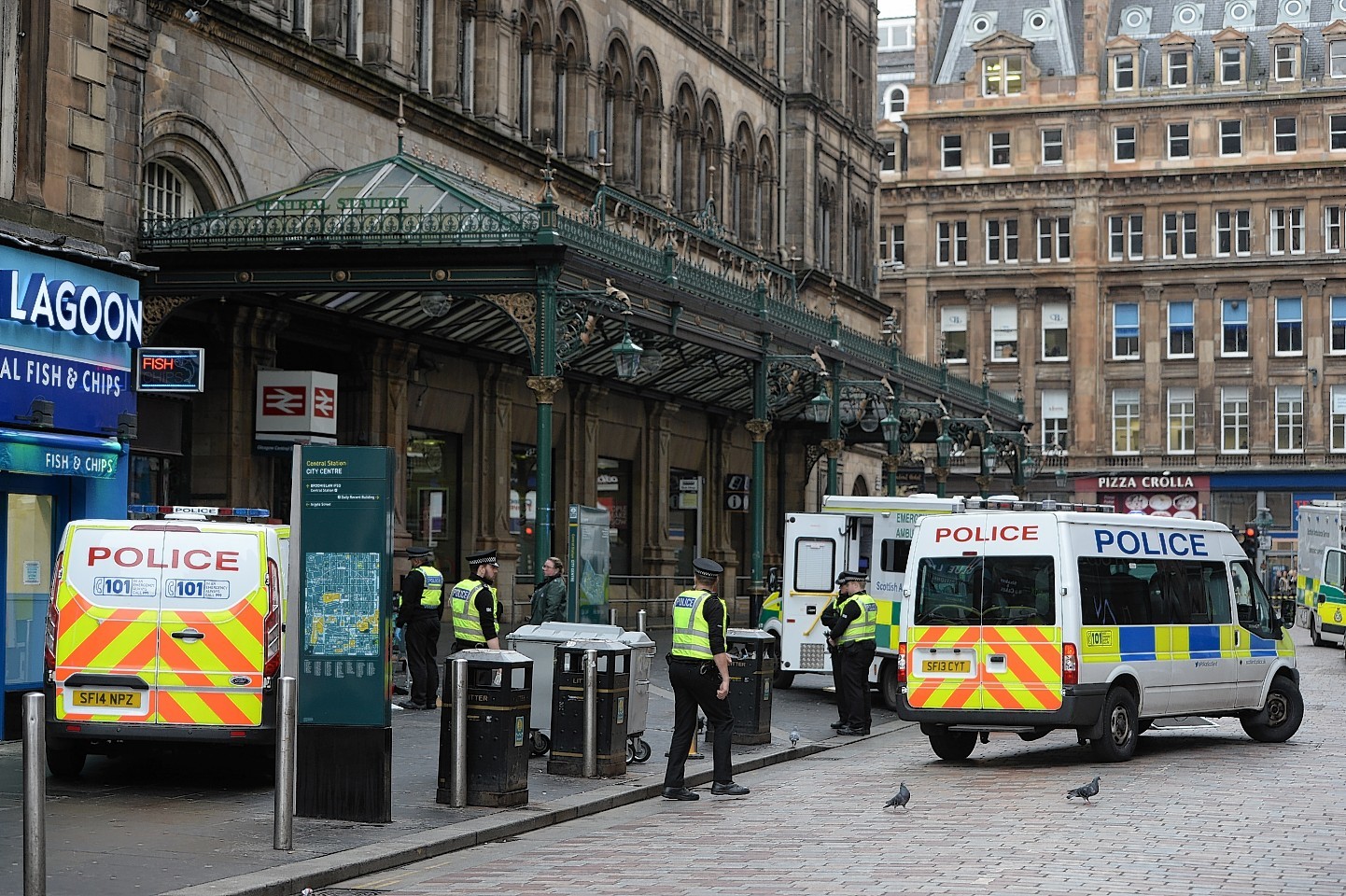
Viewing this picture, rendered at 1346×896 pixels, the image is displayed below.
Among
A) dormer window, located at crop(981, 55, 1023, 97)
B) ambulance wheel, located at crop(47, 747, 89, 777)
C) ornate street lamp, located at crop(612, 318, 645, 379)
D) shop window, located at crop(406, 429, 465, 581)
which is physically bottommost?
ambulance wheel, located at crop(47, 747, 89, 777)

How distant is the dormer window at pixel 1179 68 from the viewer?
274ft

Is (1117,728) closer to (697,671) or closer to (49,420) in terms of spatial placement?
(697,671)

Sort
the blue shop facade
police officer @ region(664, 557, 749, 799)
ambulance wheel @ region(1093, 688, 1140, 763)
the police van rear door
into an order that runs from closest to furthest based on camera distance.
Result: 1. the police van rear door
2. police officer @ region(664, 557, 749, 799)
3. the blue shop facade
4. ambulance wheel @ region(1093, 688, 1140, 763)

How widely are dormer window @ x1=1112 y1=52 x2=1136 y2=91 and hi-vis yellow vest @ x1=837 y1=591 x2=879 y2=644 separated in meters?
66.7

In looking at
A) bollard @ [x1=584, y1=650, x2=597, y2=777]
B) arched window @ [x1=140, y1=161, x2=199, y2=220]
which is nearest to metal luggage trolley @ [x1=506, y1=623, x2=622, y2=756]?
bollard @ [x1=584, y1=650, x2=597, y2=777]

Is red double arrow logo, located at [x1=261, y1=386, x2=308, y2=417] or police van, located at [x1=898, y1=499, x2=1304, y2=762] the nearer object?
police van, located at [x1=898, y1=499, x2=1304, y2=762]

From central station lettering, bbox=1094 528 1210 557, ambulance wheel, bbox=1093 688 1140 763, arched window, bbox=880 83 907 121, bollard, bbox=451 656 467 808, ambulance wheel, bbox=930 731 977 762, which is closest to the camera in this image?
bollard, bbox=451 656 467 808

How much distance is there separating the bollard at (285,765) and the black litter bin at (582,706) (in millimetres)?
4510

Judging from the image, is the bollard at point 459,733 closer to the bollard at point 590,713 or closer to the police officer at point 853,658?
the bollard at point 590,713

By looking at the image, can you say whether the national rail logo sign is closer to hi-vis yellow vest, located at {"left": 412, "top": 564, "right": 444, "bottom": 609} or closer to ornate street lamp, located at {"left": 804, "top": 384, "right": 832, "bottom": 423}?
hi-vis yellow vest, located at {"left": 412, "top": 564, "right": 444, "bottom": 609}

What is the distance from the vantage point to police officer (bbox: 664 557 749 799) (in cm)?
1536

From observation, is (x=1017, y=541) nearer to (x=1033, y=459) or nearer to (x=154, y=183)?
(x=154, y=183)

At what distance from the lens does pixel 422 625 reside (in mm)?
20938

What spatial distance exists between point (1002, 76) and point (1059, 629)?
70.5 meters
